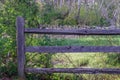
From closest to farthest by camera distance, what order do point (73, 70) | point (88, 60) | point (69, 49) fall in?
point (69, 49)
point (73, 70)
point (88, 60)

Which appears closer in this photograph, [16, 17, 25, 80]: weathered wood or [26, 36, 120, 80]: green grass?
[16, 17, 25, 80]: weathered wood

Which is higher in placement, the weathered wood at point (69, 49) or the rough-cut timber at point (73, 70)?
the weathered wood at point (69, 49)

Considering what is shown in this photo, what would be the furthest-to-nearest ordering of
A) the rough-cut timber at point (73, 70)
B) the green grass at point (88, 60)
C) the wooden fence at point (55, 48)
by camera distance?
1. the green grass at point (88, 60)
2. the rough-cut timber at point (73, 70)
3. the wooden fence at point (55, 48)

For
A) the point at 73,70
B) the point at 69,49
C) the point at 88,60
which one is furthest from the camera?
the point at 88,60

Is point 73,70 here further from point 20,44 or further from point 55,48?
point 20,44

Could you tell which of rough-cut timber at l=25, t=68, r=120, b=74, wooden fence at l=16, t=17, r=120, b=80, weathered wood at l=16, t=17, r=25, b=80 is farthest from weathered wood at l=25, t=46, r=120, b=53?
Answer: rough-cut timber at l=25, t=68, r=120, b=74

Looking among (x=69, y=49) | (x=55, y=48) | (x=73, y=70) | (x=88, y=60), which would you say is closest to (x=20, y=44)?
(x=55, y=48)

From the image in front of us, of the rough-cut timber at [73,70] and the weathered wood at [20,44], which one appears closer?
the weathered wood at [20,44]

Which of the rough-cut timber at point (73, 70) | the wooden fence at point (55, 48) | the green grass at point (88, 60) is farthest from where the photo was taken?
→ the green grass at point (88, 60)

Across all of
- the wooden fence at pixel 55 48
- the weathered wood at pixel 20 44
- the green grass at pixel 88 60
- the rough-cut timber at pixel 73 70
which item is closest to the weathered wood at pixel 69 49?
the wooden fence at pixel 55 48

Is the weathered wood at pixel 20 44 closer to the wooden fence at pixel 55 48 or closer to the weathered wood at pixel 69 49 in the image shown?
the wooden fence at pixel 55 48

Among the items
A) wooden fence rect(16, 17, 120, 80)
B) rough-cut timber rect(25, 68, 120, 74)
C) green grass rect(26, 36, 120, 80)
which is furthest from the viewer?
green grass rect(26, 36, 120, 80)

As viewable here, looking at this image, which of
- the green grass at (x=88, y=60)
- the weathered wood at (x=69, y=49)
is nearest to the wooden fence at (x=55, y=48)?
the weathered wood at (x=69, y=49)

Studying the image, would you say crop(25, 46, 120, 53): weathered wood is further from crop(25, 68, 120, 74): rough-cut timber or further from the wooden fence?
crop(25, 68, 120, 74): rough-cut timber
